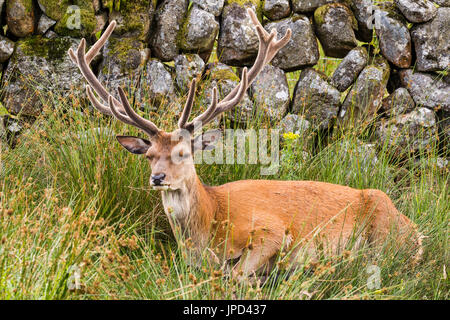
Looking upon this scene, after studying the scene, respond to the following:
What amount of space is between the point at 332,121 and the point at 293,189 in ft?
6.95

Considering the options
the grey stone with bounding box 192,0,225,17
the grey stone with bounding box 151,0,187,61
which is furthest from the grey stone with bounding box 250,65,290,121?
the grey stone with bounding box 151,0,187,61

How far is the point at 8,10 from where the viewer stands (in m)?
5.91

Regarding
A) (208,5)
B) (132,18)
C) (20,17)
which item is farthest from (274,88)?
(20,17)

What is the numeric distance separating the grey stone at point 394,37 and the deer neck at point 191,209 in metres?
3.18

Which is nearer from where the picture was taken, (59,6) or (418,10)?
(59,6)

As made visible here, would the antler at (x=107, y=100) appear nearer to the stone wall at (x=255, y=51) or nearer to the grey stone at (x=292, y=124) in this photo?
the stone wall at (x=255, y=51)

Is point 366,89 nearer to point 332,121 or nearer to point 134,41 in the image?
point 332,121

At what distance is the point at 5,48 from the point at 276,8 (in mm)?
2818

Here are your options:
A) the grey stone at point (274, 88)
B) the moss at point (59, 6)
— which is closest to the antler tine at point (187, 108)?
the grey stone at point (274, 88)

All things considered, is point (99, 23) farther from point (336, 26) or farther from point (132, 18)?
point (336, 26)

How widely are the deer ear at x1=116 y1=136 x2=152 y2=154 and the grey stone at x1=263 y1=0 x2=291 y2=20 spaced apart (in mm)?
2847

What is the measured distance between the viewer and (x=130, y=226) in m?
4.31

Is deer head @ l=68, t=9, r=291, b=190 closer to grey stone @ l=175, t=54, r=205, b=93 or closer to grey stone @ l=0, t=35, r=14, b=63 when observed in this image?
grey stone @ l=175, t=54, r=205, b=93

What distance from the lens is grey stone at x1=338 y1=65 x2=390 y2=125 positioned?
6148 mm
